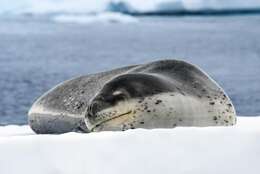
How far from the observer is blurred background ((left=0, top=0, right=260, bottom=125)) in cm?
1631

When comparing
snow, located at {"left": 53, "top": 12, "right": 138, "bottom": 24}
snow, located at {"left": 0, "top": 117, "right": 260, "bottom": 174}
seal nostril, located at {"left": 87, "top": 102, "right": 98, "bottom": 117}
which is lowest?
snow, located at {"left": 53, "top": 12, "right": 138, "bottom": 24}

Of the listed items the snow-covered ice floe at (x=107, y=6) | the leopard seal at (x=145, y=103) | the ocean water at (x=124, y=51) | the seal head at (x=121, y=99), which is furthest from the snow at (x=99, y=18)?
the seal head at (x=121, y=99)

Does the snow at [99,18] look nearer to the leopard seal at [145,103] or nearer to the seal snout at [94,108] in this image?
the leopard seal at [145,103]

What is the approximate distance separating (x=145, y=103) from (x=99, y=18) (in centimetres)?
4313

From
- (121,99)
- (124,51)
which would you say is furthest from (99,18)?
(121,99)

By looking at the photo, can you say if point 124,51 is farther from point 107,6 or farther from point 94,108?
point 94,108

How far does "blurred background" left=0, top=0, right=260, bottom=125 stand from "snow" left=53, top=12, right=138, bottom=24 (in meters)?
0.08

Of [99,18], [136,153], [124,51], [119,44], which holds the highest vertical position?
[136,153]

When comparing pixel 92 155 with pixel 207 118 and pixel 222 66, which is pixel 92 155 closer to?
pixel 207 118

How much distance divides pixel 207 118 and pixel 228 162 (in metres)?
0.74

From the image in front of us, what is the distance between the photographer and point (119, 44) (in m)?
36.8

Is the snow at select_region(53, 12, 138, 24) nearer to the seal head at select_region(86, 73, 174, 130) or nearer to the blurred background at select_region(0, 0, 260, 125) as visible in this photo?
the blurred background at select_region(0, 0, 260, 125)

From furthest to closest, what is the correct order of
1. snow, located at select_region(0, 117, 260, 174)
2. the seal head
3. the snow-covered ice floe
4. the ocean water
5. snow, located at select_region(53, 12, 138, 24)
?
the snow-covered ice floe
snow, located at select_region(53, 12, 138, 24)
the ocean water
the seal head
snow, located at select_region(0, 117, 260, 174)

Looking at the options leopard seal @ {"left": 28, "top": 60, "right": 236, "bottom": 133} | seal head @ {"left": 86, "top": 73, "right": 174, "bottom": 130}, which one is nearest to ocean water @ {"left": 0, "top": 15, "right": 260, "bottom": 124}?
leopard seal @ {"left": 28, "top": 60, "right": 236, "bottom": 133}
